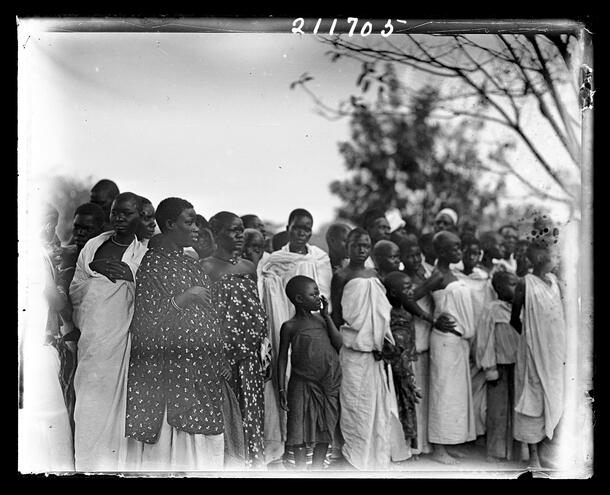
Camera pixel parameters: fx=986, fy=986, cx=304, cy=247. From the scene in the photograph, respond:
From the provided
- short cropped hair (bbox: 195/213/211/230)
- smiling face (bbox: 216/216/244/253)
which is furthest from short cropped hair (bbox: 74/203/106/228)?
smiling face (bbox: 216/216/244/253)

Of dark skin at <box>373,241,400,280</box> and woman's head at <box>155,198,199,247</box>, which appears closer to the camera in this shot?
woman's head at <box>155,198,199,247</box>

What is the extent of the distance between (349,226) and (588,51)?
5.78 ft

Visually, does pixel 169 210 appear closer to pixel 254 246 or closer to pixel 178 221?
pixel 178 221

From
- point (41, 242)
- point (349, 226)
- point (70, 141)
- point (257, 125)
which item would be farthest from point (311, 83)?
point (41, 242)

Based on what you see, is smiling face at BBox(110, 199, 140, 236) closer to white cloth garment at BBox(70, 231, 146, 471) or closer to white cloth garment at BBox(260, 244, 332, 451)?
white cloth garment at BBox(70, 231, 146, 471)

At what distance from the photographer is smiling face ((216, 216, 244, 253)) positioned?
5.60 m

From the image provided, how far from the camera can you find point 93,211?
559 centimetres

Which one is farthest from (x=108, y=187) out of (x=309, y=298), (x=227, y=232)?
(x=309, y=298)

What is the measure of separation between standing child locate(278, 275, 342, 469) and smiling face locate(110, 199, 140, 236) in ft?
3.09

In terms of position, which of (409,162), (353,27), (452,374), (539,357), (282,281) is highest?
(353,27)

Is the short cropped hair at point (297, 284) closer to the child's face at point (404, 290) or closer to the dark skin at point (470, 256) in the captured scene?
the child's face at point (404, 290)

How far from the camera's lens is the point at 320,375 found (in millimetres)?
5633

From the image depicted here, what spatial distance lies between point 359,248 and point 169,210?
111 cm

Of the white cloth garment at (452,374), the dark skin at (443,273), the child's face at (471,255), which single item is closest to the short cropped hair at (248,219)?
the dark skin at (443,273)
